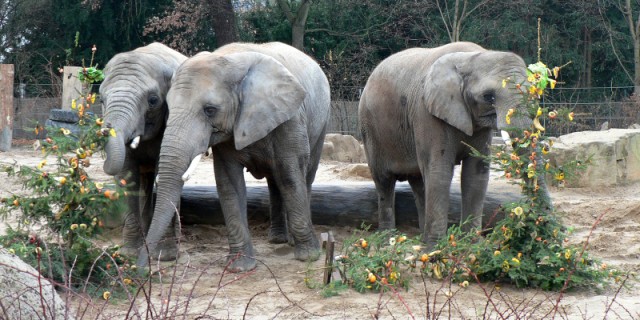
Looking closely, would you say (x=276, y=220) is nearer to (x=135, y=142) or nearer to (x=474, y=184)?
(x=135, y=142)

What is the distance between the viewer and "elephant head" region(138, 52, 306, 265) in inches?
A: 287

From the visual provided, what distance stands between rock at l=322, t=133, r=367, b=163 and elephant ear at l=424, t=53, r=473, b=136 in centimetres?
844

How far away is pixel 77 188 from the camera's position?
6.64 metres

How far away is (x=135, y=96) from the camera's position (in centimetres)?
803

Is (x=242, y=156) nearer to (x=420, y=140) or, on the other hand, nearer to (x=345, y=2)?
(x=420, y=140)

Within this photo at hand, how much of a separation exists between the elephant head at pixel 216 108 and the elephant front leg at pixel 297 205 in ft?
1.42

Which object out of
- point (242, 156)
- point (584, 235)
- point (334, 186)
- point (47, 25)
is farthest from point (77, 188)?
point (47, 25)

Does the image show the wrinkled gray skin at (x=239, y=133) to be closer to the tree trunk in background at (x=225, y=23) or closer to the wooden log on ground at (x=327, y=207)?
the wooden log on ground at (x=327, y=207)

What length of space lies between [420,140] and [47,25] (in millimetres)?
19580

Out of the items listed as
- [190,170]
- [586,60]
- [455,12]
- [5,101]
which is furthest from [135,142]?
[586,60]

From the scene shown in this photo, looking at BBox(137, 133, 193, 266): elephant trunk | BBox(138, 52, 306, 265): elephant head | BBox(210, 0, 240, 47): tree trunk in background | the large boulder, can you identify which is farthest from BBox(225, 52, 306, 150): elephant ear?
BBox(210, 0, 240, 47): tree trunk in background

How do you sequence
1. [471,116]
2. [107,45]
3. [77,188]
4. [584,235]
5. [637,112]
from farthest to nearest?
[107,45]
[637,112]
[584,235]
[471,116]
[77,188]

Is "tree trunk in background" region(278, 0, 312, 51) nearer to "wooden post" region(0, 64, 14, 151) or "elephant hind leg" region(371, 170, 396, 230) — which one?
"wooden post" region(0, 64, 14, 151)

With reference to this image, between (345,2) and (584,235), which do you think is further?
(345,2)
